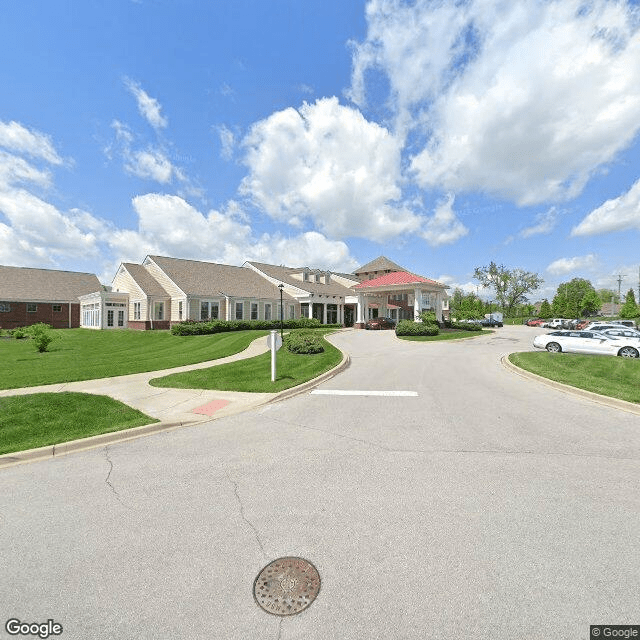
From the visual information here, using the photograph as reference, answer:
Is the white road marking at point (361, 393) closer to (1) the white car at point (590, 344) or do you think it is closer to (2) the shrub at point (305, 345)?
(2) the shrub at point (305, 345)

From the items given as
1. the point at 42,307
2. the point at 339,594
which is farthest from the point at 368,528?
the point at 42,307

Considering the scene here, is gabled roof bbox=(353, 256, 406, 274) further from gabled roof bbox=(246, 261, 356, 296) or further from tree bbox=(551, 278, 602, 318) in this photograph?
tree bbox=(551, 278, 602, 318)

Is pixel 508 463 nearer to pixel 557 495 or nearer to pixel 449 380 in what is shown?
pixel 557 495

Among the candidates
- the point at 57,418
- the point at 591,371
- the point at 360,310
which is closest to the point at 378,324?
the point at 360,310

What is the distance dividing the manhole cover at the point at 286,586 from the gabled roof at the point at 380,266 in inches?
2085

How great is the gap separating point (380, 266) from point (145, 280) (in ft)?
115

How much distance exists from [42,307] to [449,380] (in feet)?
157

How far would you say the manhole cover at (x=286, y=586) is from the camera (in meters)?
2.79

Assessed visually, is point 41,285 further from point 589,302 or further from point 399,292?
point 589,302

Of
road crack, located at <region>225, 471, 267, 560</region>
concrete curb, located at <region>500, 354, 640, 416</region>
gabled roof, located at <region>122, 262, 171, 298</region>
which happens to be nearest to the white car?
concrete curb, located at <region>500, 354, 640, 416</region>

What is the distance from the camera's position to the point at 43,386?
10922 millimetres

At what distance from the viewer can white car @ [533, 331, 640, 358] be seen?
57.7ft

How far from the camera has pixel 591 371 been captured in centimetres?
1380

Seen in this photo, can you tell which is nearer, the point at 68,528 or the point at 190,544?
the point at 190,544
